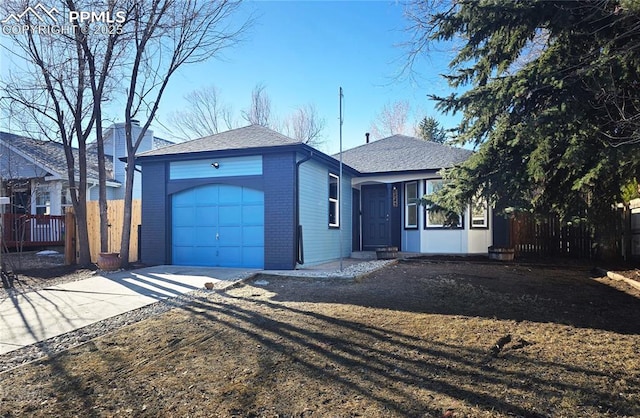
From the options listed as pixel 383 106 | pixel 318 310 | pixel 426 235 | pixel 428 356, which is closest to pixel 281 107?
pixel 383 106

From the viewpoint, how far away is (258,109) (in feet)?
93.5

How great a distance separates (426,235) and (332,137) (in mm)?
18615

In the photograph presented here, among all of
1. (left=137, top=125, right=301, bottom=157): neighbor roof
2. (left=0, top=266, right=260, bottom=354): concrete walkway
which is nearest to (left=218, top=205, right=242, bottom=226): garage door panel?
(left=0, top=266, right=260, bottom=354): concrete walkway

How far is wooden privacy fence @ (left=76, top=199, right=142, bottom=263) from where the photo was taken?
40.1 ft

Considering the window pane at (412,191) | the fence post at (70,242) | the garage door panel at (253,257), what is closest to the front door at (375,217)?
the window pane at (412,191)

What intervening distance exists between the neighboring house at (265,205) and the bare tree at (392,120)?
58.4 ft

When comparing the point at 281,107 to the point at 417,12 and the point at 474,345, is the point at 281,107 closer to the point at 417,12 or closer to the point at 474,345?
the point at 417,12

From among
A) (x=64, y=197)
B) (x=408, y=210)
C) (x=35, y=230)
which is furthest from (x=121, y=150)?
(x=408, y=210)

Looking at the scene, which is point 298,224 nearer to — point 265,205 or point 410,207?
point 265,205

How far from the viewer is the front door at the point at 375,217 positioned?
44.6ft

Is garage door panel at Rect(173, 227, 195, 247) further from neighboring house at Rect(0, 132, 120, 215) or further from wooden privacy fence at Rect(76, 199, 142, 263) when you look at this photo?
neighboring house at Rect(0, 132, 120, 215)

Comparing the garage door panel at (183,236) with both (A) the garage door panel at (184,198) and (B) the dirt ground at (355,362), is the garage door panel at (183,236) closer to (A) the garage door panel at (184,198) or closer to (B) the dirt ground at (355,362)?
(A) the garage door panel at (184,198)

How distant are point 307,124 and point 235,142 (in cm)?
2008

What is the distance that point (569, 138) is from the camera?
535cm
